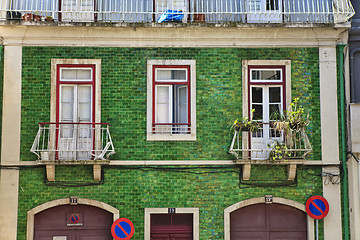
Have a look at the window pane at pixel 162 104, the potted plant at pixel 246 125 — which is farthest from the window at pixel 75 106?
the potted plant at pixel 246 125

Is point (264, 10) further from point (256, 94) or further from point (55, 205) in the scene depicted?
point (55, 205)

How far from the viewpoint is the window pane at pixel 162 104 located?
11.5 metres

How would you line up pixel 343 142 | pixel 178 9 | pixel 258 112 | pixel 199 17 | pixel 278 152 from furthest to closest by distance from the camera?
pixel 178 9
pixel 199 17
pixel 258 112
pixel 343 142
pixel 278 152

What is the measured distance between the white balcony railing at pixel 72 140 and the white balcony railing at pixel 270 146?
2940 mm

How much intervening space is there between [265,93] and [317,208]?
2937mm

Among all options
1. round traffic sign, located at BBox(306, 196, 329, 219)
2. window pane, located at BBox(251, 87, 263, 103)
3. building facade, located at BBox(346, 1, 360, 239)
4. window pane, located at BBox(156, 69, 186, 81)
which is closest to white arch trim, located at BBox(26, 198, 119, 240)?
window pane, located at BBox(156, 69, 186, 81)

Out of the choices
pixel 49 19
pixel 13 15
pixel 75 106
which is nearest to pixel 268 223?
pixel 75 106

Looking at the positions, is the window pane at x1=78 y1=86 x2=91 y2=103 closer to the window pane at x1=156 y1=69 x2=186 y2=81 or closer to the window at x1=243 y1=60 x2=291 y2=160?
the window pane at x1=156 y1=69 x2=186 y2=81

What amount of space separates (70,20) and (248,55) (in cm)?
440

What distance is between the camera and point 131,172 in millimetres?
11188

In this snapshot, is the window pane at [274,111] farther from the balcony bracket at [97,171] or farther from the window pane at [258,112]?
the balcony bracket at [97,171]

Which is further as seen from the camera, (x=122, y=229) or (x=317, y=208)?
(x=317, y=208)

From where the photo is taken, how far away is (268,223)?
37.0ft

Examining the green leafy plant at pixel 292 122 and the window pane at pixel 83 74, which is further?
the window pane at pixel 83 74
